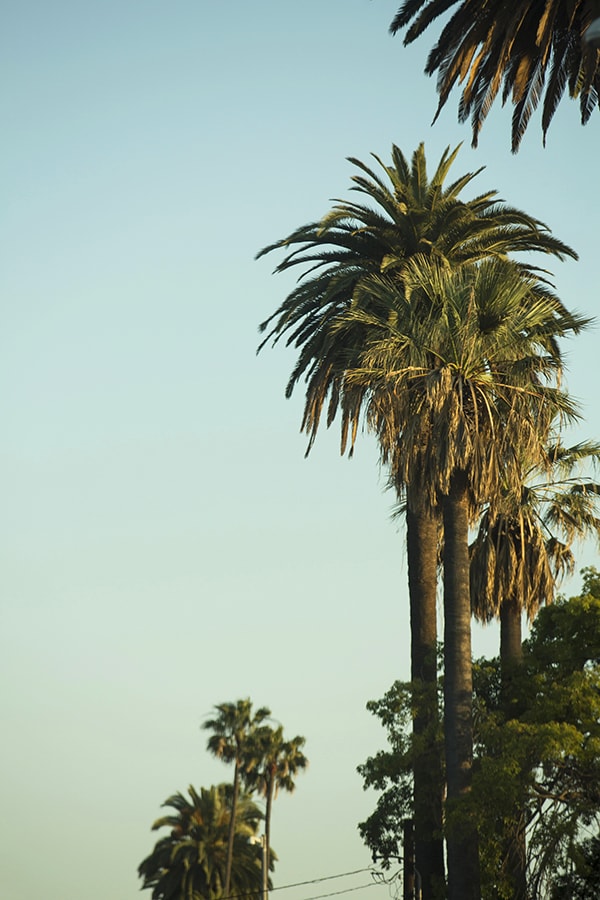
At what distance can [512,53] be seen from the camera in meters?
24.1

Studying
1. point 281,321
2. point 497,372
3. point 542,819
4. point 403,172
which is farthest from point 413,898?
point 403,172

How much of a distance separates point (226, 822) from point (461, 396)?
2034 inches

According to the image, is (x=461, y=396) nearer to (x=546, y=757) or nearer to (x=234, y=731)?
(x=546, y=757)

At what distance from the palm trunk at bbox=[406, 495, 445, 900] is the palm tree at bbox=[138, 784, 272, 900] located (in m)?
39.0

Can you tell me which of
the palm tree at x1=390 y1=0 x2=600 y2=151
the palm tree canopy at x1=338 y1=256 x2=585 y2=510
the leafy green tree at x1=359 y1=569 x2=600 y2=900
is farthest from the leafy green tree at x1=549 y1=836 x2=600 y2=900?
the palm tree at x1=390 y1=0 x2=600 y2=151

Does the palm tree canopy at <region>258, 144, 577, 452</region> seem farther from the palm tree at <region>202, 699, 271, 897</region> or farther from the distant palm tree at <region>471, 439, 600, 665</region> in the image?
the palm tree at <region>202, 699, 271, 897</region>

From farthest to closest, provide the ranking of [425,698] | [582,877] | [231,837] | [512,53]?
[231,837] → [425,698] → [582,877] → [512,53]

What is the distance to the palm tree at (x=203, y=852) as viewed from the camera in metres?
71.6

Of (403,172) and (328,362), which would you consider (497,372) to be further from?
(403,172)

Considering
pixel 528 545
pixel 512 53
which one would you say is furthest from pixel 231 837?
pixel 512 53

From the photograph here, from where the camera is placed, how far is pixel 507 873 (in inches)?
1158

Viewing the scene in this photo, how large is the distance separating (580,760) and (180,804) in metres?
52.9

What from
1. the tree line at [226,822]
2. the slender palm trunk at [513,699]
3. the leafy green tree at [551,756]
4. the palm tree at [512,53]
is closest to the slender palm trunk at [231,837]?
the tree line at [226,822]

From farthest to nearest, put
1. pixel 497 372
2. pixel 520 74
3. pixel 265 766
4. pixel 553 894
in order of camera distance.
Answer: pixel 265 766 < pixel 497 372 < pixel 553 894 < pixel 520 74
